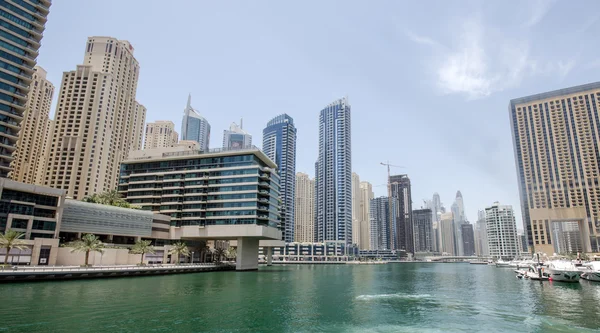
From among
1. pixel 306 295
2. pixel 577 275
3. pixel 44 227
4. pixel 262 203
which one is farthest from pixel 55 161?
pixel 577 275

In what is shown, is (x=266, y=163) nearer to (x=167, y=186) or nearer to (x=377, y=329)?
(x=167, y=186)

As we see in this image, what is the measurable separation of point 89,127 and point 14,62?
278 feet

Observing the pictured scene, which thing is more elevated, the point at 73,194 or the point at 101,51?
the point at 101,51

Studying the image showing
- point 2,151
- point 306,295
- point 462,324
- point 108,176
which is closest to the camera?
point 462,324

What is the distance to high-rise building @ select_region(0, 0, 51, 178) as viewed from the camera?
3656 inches

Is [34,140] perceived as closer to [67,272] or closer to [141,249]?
[141,249]

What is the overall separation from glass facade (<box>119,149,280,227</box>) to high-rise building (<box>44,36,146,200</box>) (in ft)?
185

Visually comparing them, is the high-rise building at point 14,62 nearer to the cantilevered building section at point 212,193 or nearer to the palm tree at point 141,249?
the palm tree at point 141,249

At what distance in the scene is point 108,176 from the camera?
183 meters

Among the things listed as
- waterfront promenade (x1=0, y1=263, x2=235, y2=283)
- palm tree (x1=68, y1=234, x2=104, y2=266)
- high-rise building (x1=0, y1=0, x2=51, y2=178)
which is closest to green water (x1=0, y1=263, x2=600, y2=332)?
waterfront promenade (x1=0, y1=263, x2=235, y2=283)

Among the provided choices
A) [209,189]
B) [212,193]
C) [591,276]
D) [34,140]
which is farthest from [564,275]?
[34,140]

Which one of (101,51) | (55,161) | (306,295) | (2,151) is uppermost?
(101,51)

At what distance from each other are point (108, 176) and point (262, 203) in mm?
110267

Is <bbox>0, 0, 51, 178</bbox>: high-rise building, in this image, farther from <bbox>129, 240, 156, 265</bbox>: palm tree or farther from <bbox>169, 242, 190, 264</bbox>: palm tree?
<bbox>169, 242, 190, 264</bbox>: palm tree
